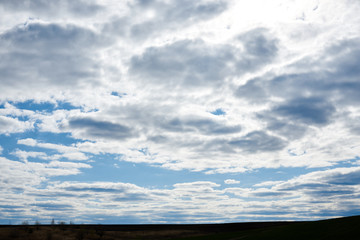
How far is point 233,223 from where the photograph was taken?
144 m

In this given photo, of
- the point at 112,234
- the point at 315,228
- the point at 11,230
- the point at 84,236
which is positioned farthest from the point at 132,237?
the point at 315,228

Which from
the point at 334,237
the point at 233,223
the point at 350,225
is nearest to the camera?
the point at 334,237

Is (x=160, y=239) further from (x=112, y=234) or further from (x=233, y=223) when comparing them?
(x=233, y=223)

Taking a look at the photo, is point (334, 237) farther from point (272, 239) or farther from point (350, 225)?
point (272, 239)

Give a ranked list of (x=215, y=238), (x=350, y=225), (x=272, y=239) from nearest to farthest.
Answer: (x=350, y=225) < (x=272, y=239) < (x=215, y=238)

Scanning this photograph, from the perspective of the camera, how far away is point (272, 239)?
70.2 m

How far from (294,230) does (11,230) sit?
3144 inches

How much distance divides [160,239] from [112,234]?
61.3 ft

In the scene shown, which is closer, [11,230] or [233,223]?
[11,230]

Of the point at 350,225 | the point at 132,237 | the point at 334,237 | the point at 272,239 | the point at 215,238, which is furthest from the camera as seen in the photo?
the point at 132,237

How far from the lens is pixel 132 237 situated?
10038 centimetres

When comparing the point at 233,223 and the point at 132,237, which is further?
the point at 233,223

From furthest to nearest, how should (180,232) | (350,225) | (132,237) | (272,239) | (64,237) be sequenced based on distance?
(180,232)
(132,237)
(64,237)
(272,239)
(350,225)

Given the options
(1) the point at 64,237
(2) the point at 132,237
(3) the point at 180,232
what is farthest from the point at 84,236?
(3) the point at 180,232
